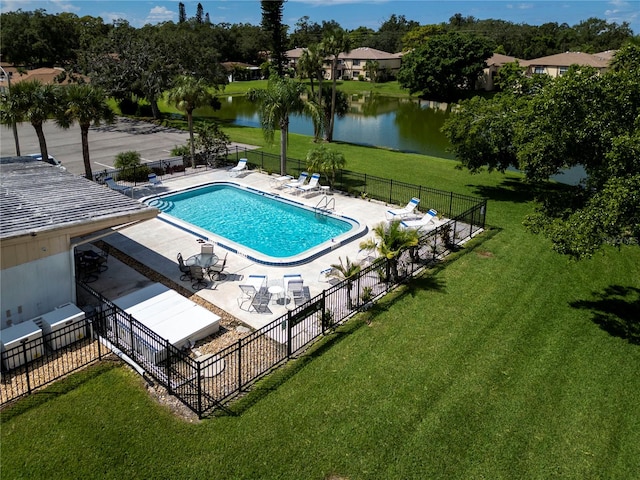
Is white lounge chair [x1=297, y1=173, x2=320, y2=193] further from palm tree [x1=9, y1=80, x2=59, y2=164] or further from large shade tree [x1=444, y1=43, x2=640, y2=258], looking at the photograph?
palm tree [x1=9, y1=80, x2=59, y2=164]

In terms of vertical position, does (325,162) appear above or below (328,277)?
above

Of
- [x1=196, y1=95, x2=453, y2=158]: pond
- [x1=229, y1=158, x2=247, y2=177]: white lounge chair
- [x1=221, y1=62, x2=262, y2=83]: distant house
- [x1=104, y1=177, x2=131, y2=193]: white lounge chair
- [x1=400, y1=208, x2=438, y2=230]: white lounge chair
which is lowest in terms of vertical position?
[x1=400, y1=208, x2=438, y2=230]: white lounge chair

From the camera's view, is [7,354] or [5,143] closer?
[7,354]

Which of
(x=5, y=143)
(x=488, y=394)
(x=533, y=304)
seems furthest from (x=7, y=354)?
(x=5, y=143)

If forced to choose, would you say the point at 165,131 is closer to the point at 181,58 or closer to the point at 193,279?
the point at 181,58

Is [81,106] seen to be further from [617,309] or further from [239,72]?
[239,72]

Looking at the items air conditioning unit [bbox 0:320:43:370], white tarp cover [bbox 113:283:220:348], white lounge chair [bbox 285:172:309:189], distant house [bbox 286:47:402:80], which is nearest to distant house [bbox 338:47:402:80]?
distant house [bbox 286:47:402:80]

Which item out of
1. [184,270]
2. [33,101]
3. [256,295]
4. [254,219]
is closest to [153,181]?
[33,101]
